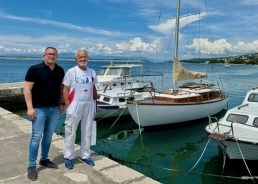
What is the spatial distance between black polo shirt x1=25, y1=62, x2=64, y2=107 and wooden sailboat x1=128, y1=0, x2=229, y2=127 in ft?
32.7

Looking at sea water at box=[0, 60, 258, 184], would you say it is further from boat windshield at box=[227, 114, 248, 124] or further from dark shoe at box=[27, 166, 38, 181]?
dark shoe at box=[27, 166, 38, 181]

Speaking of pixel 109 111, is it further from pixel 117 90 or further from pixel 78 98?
pixel 78 98

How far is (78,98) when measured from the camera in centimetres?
593

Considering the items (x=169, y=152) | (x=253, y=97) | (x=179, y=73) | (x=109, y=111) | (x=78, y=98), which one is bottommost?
(x=169, y=152)

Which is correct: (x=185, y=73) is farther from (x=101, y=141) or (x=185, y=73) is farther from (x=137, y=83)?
(x=101, y=141)

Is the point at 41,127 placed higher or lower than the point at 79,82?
lower

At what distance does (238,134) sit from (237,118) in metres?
1.25

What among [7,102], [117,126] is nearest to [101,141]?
[117,126]

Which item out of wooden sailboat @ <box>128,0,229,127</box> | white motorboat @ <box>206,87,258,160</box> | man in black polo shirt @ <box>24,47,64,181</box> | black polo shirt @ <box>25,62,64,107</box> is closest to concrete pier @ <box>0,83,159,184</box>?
man in black polo shirt @ <box>24,47,64,181</box>

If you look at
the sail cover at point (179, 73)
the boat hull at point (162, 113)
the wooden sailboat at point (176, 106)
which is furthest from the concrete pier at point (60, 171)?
the sail cover at point (179, 73)

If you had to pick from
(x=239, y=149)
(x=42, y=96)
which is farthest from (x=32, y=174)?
(x=239, y=149)

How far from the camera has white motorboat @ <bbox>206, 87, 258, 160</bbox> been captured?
10.4 m

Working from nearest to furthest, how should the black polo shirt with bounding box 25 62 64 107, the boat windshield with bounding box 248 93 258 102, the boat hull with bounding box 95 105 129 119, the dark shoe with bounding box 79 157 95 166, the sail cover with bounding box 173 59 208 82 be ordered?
the black polo shirt with bounding box 25 62 64 107 < the dark shoe with bounding box 79 157 95 166 < the boat windshield with bounding box 248 93 258 102 < the boat hull with bounding box 95 105 129 119 < the sail cover with bounding box 173 59 208 82

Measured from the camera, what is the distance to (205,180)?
1045 cm
